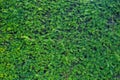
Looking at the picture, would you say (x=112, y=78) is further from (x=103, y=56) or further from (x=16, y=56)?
(x=16, y=56)

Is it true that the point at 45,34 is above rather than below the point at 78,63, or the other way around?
above


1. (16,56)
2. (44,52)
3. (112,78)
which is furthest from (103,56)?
(16,56)

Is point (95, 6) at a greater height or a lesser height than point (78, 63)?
greater

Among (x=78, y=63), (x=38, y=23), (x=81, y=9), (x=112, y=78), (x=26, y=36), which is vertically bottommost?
(x=112, y=78)

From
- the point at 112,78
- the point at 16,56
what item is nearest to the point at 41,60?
the point at 16,56

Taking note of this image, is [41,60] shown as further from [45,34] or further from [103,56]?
[103,56]

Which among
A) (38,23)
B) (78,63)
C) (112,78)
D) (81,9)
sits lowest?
(112,78)
